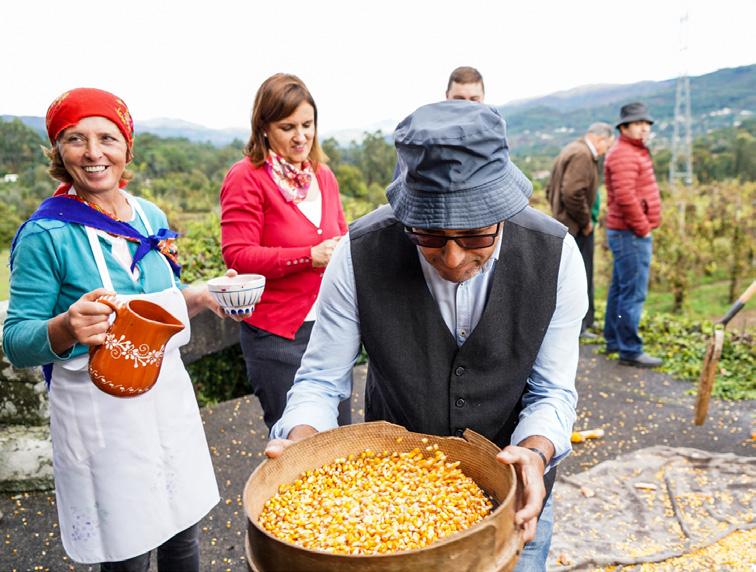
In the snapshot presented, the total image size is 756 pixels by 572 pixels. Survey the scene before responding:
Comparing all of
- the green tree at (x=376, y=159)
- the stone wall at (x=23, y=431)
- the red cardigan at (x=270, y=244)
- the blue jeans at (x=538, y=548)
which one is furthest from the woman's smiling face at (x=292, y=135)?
the green tree at (x=376, y=159)

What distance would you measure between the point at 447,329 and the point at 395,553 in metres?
0.79

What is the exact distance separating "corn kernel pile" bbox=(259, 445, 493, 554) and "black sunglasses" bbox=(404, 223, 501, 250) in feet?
1.76

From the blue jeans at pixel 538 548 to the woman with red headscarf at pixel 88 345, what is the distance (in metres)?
1.26

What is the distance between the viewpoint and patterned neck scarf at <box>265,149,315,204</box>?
3.23 m

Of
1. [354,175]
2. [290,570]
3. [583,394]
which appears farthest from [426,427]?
[354,175]

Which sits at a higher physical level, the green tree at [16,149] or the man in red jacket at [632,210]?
the green tree at [16,149]

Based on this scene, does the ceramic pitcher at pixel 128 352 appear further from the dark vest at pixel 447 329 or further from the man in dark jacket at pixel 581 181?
the man in dark jacket at pixel 581 181

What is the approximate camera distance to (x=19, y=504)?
158 inches

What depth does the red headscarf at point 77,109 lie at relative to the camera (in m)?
2.22

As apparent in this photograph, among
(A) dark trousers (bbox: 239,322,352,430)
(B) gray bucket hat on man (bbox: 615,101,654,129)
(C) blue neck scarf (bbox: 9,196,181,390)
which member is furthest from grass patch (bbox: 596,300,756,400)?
(C) blue neck scarf (bbox: 9,196,181,390)

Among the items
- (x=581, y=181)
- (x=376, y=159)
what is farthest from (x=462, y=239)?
(x=376, y=159)

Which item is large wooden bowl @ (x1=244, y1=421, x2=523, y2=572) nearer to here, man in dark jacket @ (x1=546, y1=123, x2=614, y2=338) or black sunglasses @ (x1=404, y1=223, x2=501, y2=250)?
black sunglasses @ (x1=404, y1=223, x2=501, y2=250)

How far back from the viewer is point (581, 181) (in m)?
6.61

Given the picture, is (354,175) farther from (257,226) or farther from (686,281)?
(257,226)
